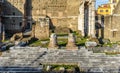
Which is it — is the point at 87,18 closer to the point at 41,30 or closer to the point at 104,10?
the point at 41,30

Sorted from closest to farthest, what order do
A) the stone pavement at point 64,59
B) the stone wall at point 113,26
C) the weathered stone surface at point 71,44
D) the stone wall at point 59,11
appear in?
the stone pavement at point 64,59 → the weathered stone surface at point 71,44 → the stone wall at point 113,26 → the stone wall at point 59,11

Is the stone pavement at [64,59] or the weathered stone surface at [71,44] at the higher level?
the weathered stone surface at [71,44]

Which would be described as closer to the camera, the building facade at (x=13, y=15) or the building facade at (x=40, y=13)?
the building facade at (x=40, y=13)

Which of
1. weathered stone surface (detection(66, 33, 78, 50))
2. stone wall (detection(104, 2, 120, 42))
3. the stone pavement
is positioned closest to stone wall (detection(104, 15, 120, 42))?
stone wall (detection(104, 2, 120, 42))

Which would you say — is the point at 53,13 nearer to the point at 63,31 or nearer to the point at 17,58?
the point at 63,31

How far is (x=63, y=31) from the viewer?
4397 centimetres

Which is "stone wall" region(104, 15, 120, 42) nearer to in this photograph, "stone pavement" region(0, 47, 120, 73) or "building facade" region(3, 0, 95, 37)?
"building facade" region(3, 0, 95, 37)

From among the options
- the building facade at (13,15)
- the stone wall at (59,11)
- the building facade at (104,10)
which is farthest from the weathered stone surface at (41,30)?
the building facade at (104,10)

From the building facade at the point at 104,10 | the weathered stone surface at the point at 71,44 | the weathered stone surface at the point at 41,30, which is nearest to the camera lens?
the weathered stone surface at the point at 71,44

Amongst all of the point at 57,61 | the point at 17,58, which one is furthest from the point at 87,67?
the point at 17,58

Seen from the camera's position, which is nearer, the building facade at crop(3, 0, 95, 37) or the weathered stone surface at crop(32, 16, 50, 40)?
the weathered stone surface at crop(32, 16, 50, 40)

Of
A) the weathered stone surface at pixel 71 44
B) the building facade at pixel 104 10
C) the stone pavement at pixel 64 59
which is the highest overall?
the weathered stone surface at pixel 71 44

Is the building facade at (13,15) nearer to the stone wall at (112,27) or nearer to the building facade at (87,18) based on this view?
the building facade at (87,18)

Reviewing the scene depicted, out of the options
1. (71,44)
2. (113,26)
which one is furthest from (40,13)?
(71,44)
